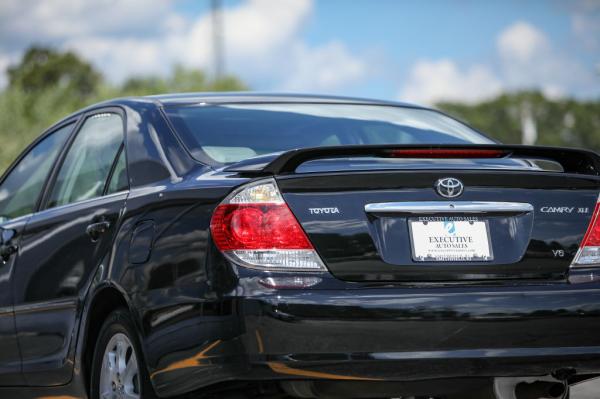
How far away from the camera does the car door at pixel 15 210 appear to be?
6.07 meters

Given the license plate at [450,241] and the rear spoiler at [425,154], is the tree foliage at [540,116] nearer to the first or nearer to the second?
the rear spoiler at [425,154]

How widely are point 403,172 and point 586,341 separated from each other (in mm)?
850

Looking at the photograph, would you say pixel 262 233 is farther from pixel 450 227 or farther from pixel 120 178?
pixel 120 178

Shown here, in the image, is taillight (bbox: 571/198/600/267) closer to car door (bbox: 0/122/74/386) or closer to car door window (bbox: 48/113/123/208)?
car door window (bbox: 48/113/123/208)

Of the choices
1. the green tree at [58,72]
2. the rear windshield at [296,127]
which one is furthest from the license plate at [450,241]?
the green tree at [58,72]

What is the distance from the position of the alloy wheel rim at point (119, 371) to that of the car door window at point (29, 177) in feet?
4.94

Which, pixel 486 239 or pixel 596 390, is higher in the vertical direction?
pixel 486 239

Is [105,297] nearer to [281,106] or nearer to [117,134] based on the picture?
[117,134]

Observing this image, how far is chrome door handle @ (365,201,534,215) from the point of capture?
430 cm

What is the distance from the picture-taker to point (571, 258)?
4496 millimetres

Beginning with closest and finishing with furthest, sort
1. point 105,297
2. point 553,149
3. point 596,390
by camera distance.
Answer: point 553,149
point 105,297
point 596,390

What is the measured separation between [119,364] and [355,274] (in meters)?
1.23

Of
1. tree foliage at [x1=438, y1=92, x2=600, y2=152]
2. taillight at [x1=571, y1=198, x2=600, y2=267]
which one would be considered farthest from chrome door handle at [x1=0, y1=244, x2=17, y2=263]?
tree foliage at [x1=438, y1=92, x2=600, y2=152]

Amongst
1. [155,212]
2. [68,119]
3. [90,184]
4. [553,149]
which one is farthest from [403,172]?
[68,119]
